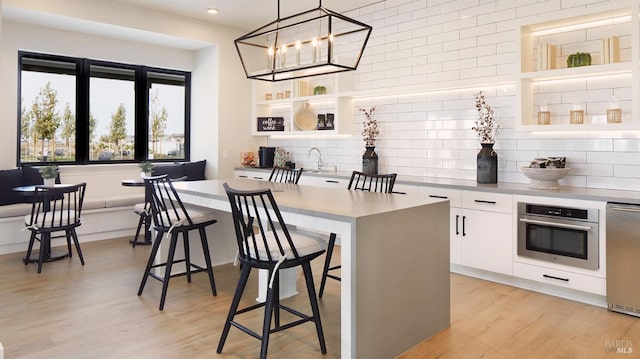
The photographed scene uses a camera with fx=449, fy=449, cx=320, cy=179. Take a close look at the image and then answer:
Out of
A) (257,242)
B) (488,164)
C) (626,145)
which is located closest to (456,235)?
(488,164)

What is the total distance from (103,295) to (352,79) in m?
3.85

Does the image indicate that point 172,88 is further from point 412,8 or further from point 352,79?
point 412,8

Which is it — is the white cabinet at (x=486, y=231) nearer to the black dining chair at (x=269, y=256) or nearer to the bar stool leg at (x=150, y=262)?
the black dining chair at (x=269, y=256)

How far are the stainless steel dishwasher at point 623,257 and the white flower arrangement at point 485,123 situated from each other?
140cm

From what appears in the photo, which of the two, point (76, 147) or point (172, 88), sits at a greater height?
point (172, 88)

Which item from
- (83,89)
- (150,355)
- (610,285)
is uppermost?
(83,89)

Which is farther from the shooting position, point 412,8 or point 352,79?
point 352,79

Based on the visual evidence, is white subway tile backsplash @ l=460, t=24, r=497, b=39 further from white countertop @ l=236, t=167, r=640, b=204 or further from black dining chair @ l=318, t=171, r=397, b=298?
black dining chair @ l=318, t=171, r=397, b=298

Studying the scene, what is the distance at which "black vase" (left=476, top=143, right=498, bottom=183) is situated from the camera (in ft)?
14.3

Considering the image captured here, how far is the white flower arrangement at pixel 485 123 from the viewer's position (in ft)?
14.8

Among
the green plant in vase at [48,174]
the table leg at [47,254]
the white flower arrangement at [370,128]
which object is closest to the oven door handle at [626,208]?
the white flower arrangement at [370,128]

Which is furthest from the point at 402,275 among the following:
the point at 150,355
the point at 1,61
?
the point at 1,61

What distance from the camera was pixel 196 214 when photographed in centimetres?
373

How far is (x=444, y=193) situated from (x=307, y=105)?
2765 millimetres
